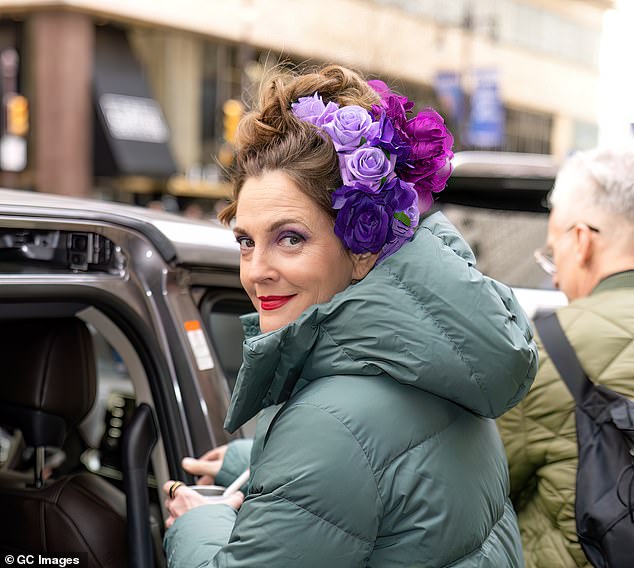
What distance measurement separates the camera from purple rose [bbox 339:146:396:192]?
144cm

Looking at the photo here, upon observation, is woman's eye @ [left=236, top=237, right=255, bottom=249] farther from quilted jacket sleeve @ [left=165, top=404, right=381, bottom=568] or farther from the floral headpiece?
quilted jacket sleeve @ [left=165, top=404, right=381, bottom=568]

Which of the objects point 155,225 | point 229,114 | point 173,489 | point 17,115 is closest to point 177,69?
point 229,114

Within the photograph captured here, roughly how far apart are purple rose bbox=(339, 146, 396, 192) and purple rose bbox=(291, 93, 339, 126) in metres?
0.09

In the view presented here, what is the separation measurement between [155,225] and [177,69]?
20420mm

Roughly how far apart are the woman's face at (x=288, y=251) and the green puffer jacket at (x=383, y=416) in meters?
0.10

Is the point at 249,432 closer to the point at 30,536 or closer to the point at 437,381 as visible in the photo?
the point at 30,536

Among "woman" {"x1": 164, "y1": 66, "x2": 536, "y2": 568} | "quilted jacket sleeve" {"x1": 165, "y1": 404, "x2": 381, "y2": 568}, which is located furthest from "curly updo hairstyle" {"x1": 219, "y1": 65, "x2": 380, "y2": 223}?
"quilted jacket sleeve" {"x1": 165, "y1": 404, "x2": 381, "y2": 568}

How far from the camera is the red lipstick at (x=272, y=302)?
1.54 meters

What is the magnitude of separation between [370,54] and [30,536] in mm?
23115

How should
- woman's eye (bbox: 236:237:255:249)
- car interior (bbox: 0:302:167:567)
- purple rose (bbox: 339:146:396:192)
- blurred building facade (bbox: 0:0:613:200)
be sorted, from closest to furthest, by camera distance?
purple rose (bbox: 339:146:396:192)
woman's eye (bbox: 236:237:255:249)
car interior (bbox: 0:302:167:567)
blurred building facade (bbox: 0:0:613:200)

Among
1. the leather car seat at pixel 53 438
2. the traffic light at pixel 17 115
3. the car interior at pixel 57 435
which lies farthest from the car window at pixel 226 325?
the traffic light at pixel 17 115

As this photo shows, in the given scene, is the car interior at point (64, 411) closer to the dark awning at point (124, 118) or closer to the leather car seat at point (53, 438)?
the leather car seat at point (53, 438)

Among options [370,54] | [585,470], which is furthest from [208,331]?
[370,54]

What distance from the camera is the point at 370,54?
2442 centimetres
